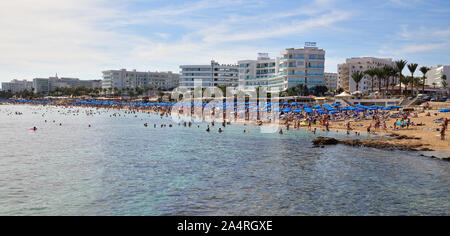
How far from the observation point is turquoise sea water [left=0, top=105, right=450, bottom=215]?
59.1 ft

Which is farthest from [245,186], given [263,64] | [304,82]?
[263,64]

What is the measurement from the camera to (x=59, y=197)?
19719 mm

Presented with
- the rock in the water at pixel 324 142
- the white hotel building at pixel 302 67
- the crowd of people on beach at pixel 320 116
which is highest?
the white hotel building at pixel 302 67

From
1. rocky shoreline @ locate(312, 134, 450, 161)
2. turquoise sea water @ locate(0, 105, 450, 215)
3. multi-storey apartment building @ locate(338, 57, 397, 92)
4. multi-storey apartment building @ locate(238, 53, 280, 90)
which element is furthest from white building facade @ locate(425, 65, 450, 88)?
turquoise sea water @ locate(0, 105, 450, 215)

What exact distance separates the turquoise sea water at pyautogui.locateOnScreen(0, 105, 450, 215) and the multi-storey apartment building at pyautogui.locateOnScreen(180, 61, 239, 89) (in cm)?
11967

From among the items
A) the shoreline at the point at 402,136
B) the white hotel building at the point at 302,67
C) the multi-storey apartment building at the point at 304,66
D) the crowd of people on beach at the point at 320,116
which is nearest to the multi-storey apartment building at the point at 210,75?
the white hotel building at the point at 302,67

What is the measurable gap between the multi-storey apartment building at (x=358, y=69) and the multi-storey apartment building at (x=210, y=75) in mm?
46526

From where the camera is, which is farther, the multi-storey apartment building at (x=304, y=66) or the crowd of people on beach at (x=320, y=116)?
the multi-storey apartment building at (x=304, y=66)

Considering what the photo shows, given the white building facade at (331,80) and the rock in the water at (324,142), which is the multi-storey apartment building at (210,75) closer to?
the white building facade at (331,80)

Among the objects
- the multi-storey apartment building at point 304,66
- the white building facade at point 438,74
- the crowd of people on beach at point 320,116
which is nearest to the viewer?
the crowd of people on beach at point 320,116

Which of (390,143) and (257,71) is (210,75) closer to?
(257,71)

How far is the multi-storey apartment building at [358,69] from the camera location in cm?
14100

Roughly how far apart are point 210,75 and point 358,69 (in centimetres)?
6295
